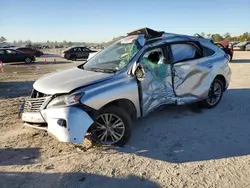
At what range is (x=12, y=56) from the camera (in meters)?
22.2

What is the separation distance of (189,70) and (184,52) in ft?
1.39

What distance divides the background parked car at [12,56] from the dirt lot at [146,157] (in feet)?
61.4

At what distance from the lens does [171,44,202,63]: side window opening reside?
203 inches

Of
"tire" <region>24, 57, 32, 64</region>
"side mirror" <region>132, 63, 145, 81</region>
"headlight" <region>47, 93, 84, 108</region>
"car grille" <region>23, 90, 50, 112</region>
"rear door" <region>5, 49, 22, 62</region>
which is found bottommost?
"tire" <region>24, 57, 32, 64</region>

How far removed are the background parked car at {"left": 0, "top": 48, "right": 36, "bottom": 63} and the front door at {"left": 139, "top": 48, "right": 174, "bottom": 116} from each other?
67.4 feet

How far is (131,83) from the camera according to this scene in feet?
13.8

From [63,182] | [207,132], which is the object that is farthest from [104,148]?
[207,132]

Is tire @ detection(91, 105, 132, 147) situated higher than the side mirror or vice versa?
the side mirror

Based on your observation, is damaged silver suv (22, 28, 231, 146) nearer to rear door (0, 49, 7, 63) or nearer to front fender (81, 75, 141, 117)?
front fender (81, 75, 141, 117)

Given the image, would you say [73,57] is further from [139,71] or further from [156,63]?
[139,71]

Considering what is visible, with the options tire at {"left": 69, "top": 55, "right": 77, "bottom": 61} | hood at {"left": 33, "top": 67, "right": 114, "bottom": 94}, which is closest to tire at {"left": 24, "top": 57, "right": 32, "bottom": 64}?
tire at {"left": 69, "top": 55, "right": 77, "bottom": 61}

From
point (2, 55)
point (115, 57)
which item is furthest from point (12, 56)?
point (115, 57)

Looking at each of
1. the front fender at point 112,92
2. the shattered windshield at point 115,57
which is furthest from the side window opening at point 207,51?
the front fender at point 112,92

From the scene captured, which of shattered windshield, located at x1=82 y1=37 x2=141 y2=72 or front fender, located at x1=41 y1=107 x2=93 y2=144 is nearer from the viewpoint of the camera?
front fender, located at x1=41 y1=107 x2=93 y2=144
